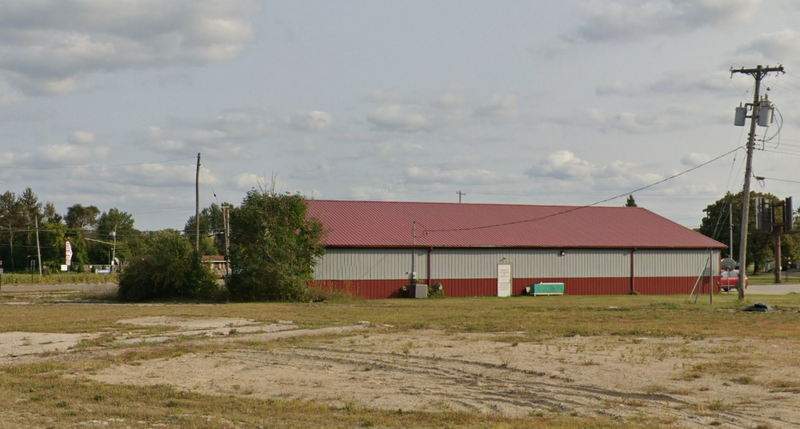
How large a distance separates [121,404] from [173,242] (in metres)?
36.9

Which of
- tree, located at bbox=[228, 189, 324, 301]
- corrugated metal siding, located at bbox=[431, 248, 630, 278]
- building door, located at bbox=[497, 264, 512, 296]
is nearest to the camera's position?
tree, located at bbox=[228, 189, 324, 301]

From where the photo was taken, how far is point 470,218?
196 feet

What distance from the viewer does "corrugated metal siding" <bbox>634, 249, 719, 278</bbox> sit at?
5881cm

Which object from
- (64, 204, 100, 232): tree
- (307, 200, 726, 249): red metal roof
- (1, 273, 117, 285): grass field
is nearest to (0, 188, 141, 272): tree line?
(64, 204, 100, 232): tree

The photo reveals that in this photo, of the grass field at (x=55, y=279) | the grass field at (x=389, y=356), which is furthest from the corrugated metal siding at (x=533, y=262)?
the grass field at (x=55, y=279)

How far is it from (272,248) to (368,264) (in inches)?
279

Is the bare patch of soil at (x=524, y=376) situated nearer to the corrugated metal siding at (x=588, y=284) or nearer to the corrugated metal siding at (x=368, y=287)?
the corrugated metal siding at (x=368, y=287)

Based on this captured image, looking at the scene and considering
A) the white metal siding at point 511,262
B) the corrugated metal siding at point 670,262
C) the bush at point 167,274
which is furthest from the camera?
the corrugated metal siding at point 670,262

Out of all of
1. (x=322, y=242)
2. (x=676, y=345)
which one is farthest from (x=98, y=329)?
(x=322, y=242)

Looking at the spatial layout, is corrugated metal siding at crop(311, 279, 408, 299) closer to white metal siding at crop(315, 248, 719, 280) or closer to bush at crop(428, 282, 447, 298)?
white metal siding at crop(315, 248, 719, 280)

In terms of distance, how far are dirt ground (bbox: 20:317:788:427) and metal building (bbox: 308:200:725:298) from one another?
88.9 feet

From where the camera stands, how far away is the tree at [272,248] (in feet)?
155

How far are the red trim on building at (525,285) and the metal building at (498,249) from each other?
0.06 m

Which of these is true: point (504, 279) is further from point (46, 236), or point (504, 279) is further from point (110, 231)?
point (110, 231)
